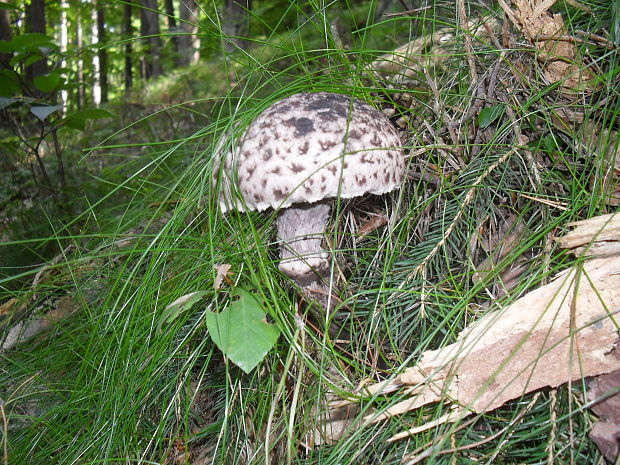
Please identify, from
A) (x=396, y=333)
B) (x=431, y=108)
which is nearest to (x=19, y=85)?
(x=431, y=108)

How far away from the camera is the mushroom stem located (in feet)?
5.83

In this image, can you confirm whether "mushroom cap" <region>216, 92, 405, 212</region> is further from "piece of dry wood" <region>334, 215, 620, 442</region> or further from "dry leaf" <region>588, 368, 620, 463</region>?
"dry leaf" <region>588, 368, 620, 463</region>

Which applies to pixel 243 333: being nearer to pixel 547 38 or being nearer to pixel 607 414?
pixel 607 414

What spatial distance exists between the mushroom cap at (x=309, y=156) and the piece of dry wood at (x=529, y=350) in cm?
61

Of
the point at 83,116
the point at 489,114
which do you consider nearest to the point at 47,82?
the point at 83,116

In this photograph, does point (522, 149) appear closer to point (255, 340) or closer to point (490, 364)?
point (490, 364)

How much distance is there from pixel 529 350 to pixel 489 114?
36.6 inches

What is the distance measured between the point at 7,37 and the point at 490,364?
9.30 meters

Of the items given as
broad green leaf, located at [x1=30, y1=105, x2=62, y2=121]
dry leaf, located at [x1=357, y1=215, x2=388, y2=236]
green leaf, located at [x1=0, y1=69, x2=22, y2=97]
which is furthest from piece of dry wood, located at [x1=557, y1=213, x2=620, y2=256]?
green leaf, located at [x1=0, y1=69, x2=22, y2=97]

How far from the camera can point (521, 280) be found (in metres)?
1.38

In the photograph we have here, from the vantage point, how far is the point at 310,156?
1.50m

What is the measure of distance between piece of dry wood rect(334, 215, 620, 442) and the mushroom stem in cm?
60

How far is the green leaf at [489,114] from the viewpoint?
1.72 m

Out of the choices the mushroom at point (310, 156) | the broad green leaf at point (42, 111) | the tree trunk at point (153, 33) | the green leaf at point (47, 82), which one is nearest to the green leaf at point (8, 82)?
the green leaf at point (47, 82)
